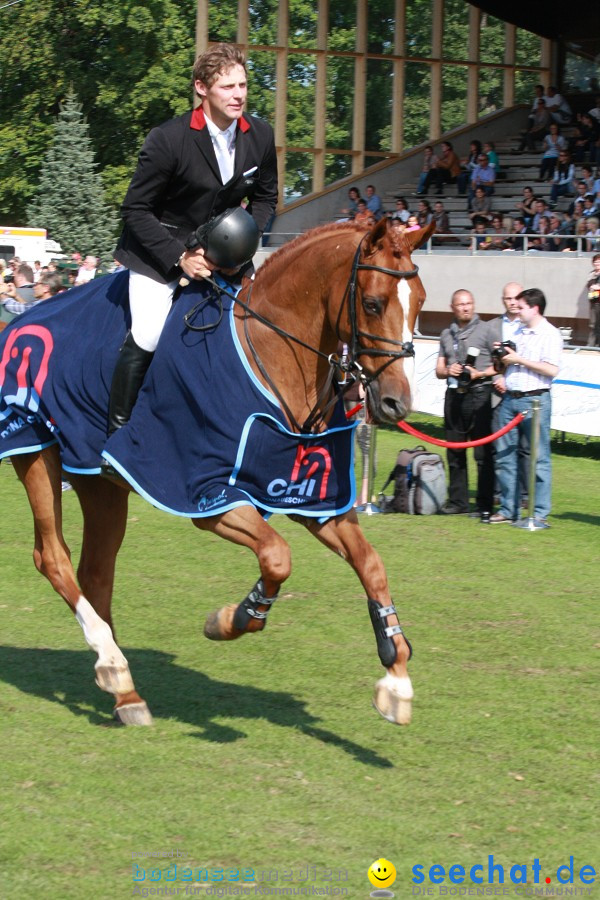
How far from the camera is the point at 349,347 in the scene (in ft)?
16.5

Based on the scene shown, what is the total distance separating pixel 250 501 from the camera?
5164mm

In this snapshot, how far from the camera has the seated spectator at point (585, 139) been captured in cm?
2656

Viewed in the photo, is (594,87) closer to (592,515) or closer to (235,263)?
(592,515)

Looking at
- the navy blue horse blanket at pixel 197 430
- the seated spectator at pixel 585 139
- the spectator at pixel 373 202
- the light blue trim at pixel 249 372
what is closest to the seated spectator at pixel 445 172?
the spectator at pixel 373 202

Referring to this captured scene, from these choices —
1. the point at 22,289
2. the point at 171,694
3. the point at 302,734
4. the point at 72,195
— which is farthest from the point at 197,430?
the point at 72,195

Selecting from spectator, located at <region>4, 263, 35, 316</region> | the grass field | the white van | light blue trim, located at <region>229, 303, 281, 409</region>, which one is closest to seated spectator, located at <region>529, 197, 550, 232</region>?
spectator, located at <region>4, 263, 35, 316</region>

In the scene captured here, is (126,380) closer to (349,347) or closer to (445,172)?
(349,347)

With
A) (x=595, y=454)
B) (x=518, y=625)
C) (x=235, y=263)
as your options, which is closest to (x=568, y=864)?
(x=235, y=263)

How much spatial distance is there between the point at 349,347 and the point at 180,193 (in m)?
1.21

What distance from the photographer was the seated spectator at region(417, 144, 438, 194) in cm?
2955

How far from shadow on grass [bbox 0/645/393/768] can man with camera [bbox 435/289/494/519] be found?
220 inches

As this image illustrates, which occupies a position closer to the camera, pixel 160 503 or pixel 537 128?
pixel 160 503

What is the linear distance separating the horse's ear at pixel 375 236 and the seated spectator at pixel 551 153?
2335 cm

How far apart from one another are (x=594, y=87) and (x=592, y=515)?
23007 millimetres
